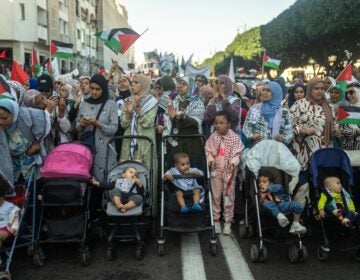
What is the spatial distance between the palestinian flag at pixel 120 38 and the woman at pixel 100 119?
13.6 ft

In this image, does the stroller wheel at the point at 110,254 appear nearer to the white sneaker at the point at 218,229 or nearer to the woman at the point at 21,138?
the woman at the point at 21,138

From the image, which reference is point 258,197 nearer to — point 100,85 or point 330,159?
point 330,159

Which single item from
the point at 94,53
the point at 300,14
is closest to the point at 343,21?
the point at 300,14

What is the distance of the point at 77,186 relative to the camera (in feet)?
14.2

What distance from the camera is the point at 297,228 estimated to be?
4.19m

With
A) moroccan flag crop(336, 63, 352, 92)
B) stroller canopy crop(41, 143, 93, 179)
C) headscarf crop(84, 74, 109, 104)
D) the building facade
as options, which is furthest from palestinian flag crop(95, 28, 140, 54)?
the building facade

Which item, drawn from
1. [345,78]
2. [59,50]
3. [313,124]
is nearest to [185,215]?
[313,124]

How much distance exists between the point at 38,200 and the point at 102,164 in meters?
0.96

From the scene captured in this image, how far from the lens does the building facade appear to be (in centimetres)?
3344

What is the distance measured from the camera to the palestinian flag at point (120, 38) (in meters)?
9.39

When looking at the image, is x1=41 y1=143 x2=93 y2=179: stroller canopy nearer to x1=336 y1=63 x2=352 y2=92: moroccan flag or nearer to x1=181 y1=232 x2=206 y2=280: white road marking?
x1=181 y1=232 x2=206 y2=280: white road marking

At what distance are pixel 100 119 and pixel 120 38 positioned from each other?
463 cm

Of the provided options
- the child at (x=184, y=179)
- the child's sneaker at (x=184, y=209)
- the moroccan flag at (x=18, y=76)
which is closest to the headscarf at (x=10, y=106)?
the child at (x=184, y=179)

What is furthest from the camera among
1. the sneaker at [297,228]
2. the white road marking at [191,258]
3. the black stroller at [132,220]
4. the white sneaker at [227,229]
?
the white sneaker at [227,229]
